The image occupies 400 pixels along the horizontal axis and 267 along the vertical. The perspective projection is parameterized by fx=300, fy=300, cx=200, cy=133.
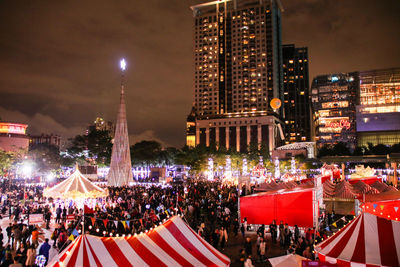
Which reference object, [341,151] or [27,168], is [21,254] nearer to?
Result: [27,168]

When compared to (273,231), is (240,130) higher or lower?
higher

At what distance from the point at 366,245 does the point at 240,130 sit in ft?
309

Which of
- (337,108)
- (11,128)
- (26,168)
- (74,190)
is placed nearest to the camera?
(74,190)

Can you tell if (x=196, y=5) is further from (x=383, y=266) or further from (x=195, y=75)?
(x=383, y=266)

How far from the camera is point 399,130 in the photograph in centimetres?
8112

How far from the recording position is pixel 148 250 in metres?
7.48

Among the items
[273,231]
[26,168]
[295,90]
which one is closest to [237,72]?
[295,90]

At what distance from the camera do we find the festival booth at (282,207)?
1414 cm

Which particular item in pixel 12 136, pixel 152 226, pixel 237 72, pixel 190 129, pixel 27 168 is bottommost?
pixel 152 226

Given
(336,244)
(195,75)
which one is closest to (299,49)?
(195,75)

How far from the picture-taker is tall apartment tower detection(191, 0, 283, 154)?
10119 cm

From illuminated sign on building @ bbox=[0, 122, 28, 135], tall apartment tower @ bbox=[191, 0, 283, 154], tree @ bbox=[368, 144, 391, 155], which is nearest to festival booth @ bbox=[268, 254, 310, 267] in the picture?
tree @ bbox=[368, 144, 391, 155]

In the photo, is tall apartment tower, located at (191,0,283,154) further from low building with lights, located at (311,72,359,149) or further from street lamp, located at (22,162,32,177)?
street lamp, located at (22,162,32,177)

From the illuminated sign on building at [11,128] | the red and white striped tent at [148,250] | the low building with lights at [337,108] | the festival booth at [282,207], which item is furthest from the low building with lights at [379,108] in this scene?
the illuminated sign on building at [11,128]
